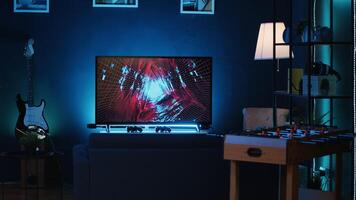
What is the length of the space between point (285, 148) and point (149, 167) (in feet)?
3.99

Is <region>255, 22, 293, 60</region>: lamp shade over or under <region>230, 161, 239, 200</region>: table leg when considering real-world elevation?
over

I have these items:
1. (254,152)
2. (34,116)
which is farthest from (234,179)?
(34,116)

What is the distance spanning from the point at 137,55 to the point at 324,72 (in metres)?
3.22

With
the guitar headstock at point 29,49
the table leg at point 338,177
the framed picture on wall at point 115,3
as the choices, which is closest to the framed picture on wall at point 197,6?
the framed picture on wall at point 115,3

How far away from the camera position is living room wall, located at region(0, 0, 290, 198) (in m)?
7.55

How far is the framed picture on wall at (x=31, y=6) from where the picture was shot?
7.55m

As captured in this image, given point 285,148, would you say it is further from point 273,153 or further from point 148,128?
point 148,128

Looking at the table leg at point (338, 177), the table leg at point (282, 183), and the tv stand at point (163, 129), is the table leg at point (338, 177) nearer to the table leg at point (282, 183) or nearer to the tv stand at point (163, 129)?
the table leg at point (282, 183)

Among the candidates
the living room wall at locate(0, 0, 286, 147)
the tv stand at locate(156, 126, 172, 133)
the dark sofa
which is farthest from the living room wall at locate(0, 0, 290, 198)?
the dark sofa

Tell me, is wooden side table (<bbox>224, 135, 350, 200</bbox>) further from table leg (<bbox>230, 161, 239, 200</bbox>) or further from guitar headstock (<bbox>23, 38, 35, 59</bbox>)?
guitar headstock (<bbox>23, 38, 35, 59</bbox>)

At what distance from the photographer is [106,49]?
25.2 ft

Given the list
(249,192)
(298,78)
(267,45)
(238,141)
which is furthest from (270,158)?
(267,45)

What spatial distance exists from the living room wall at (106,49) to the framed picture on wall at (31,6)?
55 mm

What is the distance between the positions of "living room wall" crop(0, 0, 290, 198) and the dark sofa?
2.88 m
